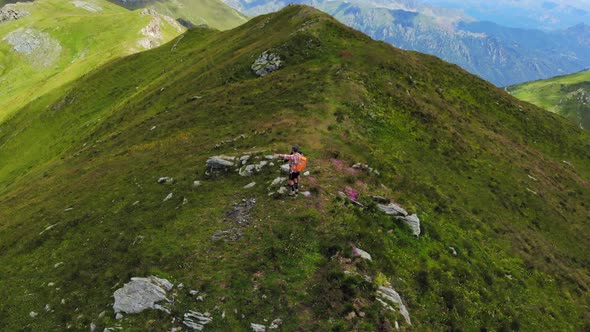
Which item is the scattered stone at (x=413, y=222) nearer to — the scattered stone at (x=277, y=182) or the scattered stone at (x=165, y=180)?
the scattered stone at (x=277, y=182)

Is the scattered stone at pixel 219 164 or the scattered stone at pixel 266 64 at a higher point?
the scattered stone at pixel 266 64

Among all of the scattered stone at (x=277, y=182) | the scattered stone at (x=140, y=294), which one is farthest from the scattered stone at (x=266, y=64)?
the scattered stone at (x=140, y=294)

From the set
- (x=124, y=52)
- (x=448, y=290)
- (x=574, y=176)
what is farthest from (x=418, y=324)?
(x=124, y=52)

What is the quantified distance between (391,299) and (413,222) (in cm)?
797

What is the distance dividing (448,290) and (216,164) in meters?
18.9

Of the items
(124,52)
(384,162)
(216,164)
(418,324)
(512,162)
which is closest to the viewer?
(418,324)

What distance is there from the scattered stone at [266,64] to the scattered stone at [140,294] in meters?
44.6

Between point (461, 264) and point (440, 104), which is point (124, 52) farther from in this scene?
point (461, 264)

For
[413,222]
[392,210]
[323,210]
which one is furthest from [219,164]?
[413,222]

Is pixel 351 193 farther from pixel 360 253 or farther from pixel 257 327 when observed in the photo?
pixel 257 327

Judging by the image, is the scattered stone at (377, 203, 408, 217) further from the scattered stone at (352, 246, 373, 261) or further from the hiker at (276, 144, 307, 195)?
the hiker at (276, 144, 307, 195)

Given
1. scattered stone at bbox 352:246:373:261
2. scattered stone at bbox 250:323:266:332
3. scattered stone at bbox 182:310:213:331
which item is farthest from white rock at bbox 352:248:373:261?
scattered stone at bbox 182:310:213:331

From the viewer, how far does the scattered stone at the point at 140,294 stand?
56.3ft

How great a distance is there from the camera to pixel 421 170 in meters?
35.8
